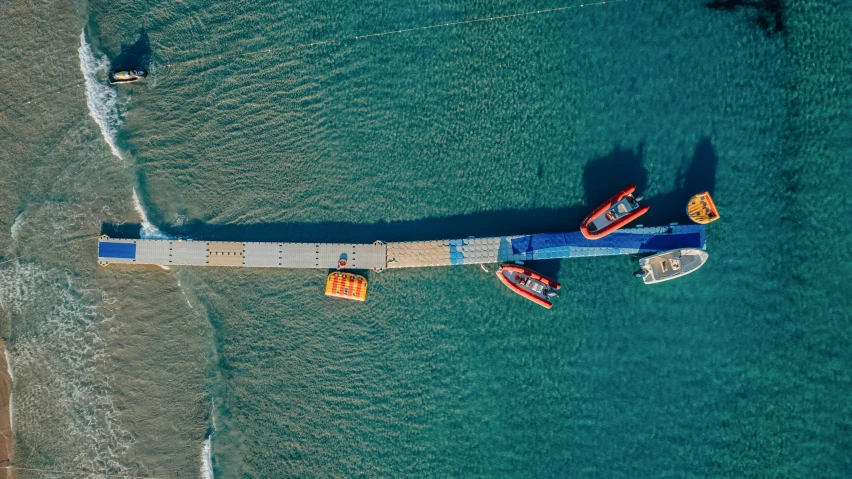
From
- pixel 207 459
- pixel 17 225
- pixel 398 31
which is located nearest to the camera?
pixel 207 459

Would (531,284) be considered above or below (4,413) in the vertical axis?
above

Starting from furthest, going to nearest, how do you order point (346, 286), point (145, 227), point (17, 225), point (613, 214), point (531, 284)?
point (17, 225) < point (145, 227) < point (346, 286) < point (531, 284) < point (613, 214)

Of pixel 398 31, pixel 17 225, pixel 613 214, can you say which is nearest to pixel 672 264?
pixel 613 214

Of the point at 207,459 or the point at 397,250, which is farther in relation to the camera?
the point at 207,459

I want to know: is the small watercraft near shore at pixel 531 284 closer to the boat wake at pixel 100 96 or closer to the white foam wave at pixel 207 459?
the white foam wave at pixel 207 459

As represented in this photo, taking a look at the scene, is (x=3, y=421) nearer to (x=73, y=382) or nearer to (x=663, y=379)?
(x=73, y=382)

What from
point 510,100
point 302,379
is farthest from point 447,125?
point 302,379

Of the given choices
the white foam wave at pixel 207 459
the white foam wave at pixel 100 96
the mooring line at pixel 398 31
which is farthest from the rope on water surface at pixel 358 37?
the white foam wave at pixel 207 459

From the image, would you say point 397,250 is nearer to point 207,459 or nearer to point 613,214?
point 613,214
